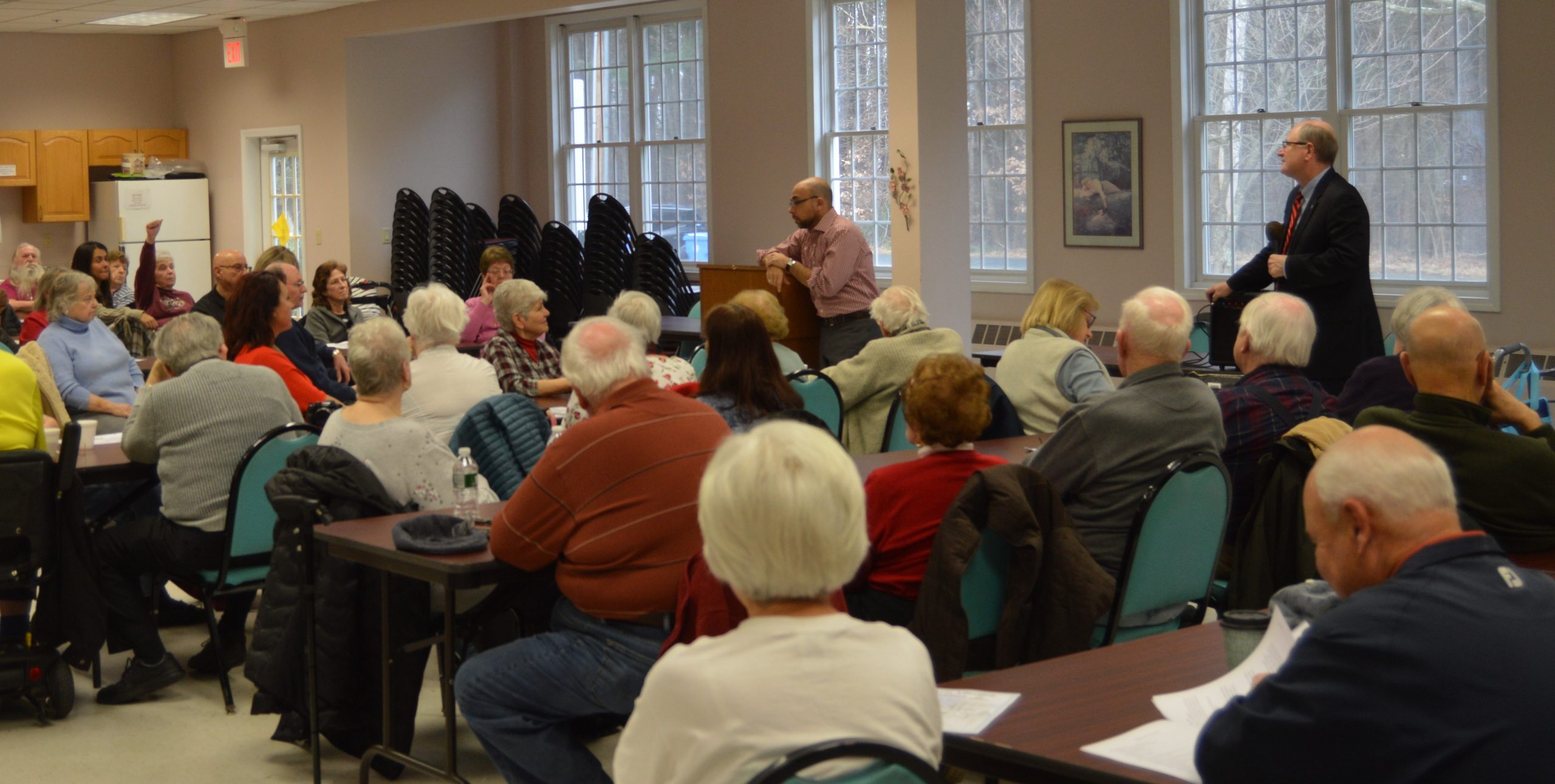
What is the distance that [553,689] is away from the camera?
3.03m

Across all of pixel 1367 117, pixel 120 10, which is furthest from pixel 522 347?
pixel 120 10

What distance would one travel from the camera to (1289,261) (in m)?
5.46

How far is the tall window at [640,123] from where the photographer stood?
41.9 ft

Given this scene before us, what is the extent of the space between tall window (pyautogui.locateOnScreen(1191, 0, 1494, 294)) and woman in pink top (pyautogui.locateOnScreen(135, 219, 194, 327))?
660 centimetres

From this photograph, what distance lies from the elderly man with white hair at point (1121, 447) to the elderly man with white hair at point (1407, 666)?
148 cm

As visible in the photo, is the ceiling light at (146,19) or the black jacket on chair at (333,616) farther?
the ceiling light at (146,19)

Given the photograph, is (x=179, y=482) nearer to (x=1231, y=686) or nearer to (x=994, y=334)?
(x=1231, y=686)

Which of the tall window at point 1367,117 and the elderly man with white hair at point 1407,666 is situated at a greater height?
the tall window at point 1367,117

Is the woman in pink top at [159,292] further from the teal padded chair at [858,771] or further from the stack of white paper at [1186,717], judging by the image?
the teal padded chair at [858,771]

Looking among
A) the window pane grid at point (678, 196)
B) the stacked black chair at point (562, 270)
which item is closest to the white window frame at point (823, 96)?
the window pane grid at point (678, 196)

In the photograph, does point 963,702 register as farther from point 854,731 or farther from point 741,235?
point 741,235

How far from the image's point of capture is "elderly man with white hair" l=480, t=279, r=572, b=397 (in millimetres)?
5699

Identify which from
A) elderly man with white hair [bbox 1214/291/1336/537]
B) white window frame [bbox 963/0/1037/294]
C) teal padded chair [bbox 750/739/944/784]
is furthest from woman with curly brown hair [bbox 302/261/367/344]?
teal padded chair [bbox 750/739/944/784]

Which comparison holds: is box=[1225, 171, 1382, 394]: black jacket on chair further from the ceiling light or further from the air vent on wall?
the ceiling light
